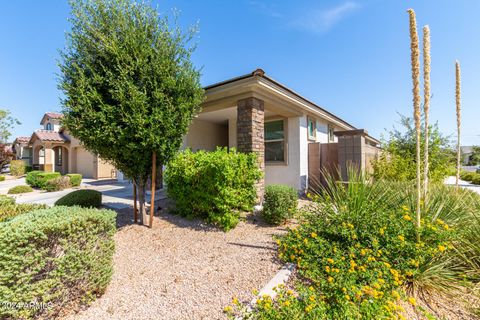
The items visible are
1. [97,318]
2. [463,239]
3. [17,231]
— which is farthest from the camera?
[463,239]

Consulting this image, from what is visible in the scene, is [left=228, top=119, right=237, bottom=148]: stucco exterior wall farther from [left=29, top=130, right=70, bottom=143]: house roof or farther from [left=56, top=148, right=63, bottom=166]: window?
[left=56, top=148, right=63, bottom=166]: window

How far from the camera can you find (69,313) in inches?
82.7

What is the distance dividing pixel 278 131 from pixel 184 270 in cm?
635

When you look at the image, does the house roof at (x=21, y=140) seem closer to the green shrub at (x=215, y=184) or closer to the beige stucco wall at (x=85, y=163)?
the beige stucco wall at (x=85, y=163)

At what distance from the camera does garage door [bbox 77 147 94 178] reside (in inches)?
640

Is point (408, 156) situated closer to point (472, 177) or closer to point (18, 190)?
point (472, 177)

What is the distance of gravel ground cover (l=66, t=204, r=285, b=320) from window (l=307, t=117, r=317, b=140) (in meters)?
5.15

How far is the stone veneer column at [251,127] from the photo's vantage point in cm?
554

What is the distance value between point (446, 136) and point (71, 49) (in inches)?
523

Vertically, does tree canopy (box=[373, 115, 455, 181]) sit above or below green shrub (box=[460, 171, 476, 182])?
above

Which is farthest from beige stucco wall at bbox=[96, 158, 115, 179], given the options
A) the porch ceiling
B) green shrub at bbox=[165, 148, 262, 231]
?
green shrub at bbox=[165, 148, 262, 231]

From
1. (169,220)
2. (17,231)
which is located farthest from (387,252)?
(169,220)

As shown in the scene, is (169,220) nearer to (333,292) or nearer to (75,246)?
(75,246)

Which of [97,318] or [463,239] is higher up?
[463,239]
